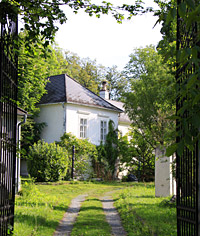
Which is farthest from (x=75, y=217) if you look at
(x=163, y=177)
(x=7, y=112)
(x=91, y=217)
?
(x=7, y=112)

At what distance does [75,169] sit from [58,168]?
2713 millimetres

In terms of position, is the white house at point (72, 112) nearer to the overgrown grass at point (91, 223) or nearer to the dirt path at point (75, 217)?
the dirt path at point (75, 217)

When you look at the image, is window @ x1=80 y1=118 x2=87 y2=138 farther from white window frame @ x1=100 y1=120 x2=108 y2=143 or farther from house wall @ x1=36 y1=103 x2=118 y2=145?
white window frame @ x1=100 y1=120 x2=108 y2=143

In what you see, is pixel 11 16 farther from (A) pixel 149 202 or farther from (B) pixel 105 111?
(B) pixel 105 111

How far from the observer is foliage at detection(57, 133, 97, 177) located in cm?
2044

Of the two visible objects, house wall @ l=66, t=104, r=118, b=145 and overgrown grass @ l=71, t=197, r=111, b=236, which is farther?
house wall @ l=66, t=104, r=118, b=145

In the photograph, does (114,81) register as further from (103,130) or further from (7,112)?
(7,112)

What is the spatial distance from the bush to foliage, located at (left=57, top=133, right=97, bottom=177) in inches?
91.3

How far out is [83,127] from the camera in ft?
73.3

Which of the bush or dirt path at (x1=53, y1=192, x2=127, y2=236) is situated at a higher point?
the bush

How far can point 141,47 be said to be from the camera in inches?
1435

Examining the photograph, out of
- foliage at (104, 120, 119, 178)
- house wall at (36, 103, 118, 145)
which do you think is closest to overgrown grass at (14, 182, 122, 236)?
house wall at (36, 103, 118, 145)

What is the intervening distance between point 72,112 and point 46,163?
5.01 metres

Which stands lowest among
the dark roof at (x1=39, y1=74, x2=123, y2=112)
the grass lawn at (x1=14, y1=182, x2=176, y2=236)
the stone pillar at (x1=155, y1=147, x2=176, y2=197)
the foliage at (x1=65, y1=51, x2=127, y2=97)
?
the grass lawn at (x1=14, y1=182, x2=176, y2=236)
